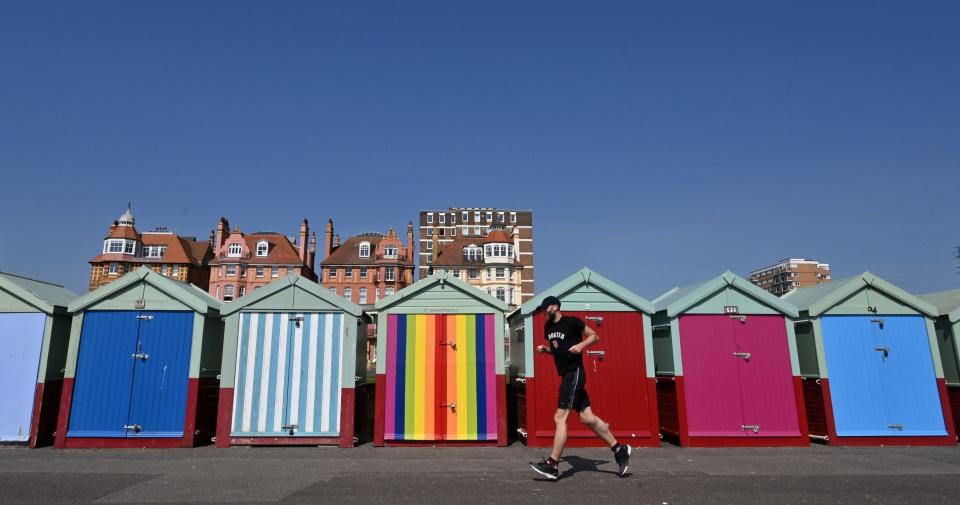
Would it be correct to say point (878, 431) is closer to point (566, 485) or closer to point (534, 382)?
point (534, 382)

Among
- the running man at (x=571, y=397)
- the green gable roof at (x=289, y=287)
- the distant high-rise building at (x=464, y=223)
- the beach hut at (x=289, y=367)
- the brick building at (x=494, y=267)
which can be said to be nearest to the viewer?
the running man at (x=571, y=397)

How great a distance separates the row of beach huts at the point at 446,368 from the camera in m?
10.2

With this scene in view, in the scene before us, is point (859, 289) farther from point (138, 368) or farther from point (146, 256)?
point (146, 256)

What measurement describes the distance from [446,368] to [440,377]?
0.66 ft

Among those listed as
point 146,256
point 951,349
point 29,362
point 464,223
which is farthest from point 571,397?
point 464,223

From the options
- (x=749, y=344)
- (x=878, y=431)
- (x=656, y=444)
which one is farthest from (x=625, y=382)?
(x=878, y=431)

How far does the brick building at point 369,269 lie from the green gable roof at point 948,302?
53.7 m

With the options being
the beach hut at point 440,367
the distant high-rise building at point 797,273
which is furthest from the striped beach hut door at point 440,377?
the distant high-rise building at point 797,273

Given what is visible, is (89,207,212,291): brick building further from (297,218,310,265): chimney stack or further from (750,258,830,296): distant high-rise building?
(750,258,830,296): distant high-rise building

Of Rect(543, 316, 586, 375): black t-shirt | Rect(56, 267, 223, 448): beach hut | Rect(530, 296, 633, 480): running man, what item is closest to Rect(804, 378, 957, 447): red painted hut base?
Rect(530, 296, 633, 480): running man

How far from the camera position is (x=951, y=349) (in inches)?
439

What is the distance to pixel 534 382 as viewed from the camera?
410 inches

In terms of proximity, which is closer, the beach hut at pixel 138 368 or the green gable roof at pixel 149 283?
the beach hut at pixel 138 368

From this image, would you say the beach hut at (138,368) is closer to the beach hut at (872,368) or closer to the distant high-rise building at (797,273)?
the beach hut at (872,368)
